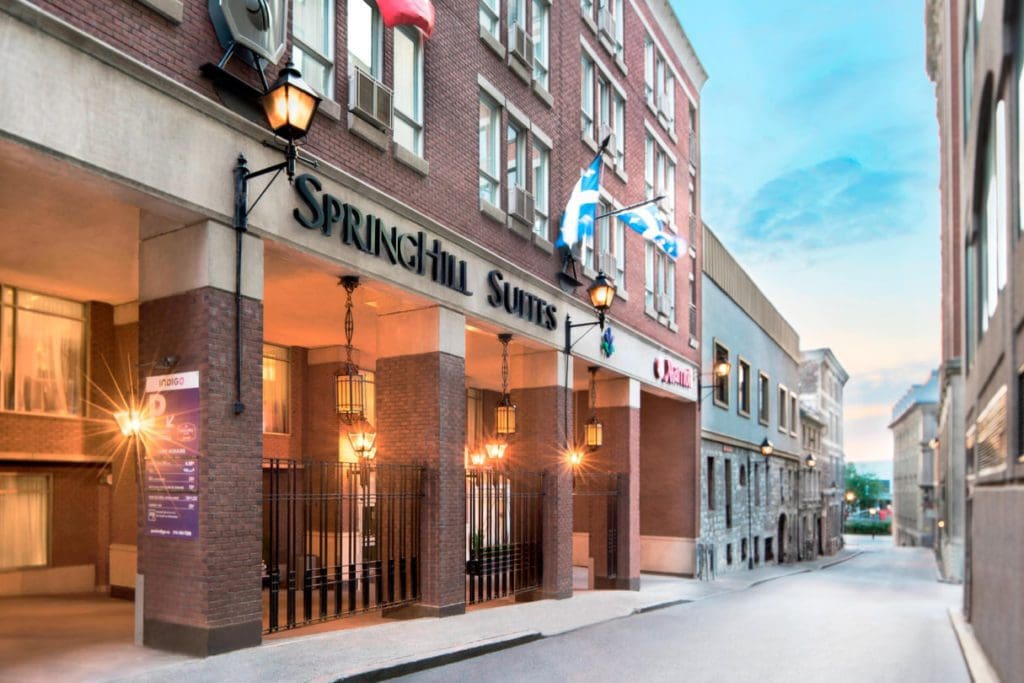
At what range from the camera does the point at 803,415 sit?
5450cm

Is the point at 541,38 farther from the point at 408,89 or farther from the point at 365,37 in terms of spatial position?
the point at 365,37

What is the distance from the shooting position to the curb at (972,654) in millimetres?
11125

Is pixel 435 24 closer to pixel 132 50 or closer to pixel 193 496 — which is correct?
pixel 132 50

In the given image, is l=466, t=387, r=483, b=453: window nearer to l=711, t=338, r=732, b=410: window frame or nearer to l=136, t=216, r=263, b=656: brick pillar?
l=711, t=338, r=732, b=410: window frame

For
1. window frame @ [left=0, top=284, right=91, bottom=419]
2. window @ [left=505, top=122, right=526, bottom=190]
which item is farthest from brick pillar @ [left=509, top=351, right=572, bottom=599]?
window frame @ [left=0, top=284, right=91, bottom=419]

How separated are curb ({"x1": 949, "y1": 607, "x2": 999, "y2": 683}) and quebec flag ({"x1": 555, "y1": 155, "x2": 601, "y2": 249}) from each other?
34.1 ft

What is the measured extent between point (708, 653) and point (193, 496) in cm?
757

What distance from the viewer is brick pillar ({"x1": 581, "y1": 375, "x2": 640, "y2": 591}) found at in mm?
22141

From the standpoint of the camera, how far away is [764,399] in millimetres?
40844

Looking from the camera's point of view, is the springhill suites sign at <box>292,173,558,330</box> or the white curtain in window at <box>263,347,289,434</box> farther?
the white curtain in window at <box>263,347,289,434</box>

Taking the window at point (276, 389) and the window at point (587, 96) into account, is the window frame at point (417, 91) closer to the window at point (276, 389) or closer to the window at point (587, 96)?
the window at point (276, 389)

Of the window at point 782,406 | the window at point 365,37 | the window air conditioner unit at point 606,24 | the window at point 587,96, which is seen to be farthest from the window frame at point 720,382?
the window at point 365,37

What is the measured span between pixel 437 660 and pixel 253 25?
783 centimetres

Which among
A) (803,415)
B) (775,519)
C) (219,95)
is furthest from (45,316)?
(803,415)
